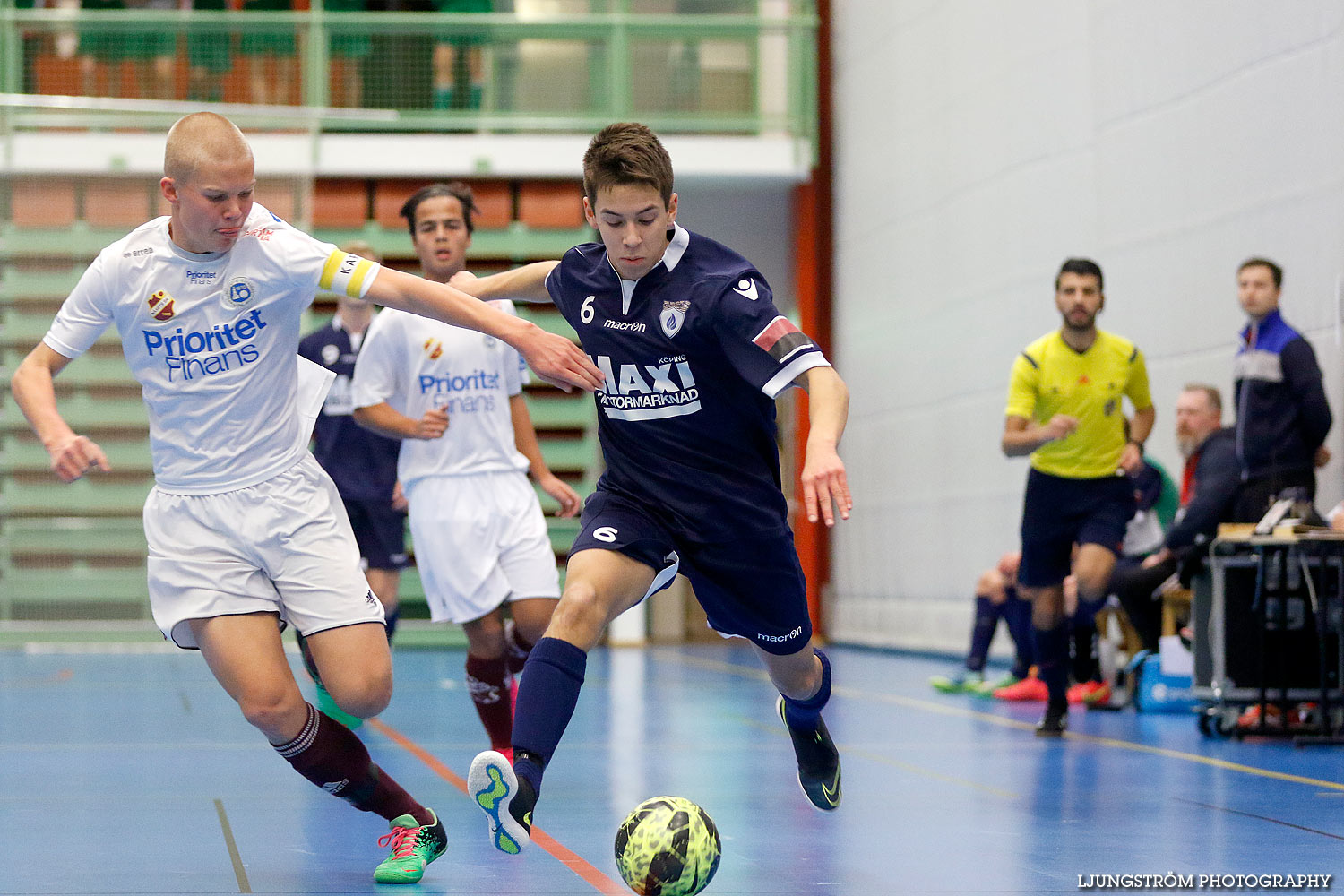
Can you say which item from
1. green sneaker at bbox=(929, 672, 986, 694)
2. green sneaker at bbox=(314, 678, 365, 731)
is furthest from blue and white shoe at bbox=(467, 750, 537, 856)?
green sneaker at bbox=(929, 672, 986, 694)

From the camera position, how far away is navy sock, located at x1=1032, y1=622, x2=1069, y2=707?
783 centimetres

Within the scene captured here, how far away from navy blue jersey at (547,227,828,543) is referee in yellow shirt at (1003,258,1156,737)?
12.1ft

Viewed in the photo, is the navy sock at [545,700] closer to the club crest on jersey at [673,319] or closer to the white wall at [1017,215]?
the club crest on jersey at [673,319]

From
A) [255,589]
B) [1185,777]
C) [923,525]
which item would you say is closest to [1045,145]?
[923,525]

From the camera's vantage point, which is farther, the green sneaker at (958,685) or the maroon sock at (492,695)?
the green sneaker at (958,685)

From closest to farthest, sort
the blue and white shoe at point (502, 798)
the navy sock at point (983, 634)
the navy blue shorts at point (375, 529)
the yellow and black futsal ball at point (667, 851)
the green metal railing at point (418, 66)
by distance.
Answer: the blue and white shoe at point (502, 798) → the yellow and black futsal ball at point (667, 851) → the navy blue shorts at point (375, 529) → the navy sock at point (983, 634) → the green metal railing at point (418, 66)

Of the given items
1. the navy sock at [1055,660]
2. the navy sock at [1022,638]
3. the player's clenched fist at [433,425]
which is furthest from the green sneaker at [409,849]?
the navy sock at [1022,638]

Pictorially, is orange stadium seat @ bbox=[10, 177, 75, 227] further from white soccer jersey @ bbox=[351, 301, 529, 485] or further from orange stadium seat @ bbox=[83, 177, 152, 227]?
white soccer jersey @ bbox=[351, 301, 529, 485]

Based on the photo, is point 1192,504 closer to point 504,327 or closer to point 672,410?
point 672,410

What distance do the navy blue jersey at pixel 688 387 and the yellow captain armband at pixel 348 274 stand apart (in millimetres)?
588

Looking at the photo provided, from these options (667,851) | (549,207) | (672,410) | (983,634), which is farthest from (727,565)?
(549,207)

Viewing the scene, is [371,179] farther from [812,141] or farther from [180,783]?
[180,783]

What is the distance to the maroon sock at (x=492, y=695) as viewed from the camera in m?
6.19

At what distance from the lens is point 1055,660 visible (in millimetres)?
7859
